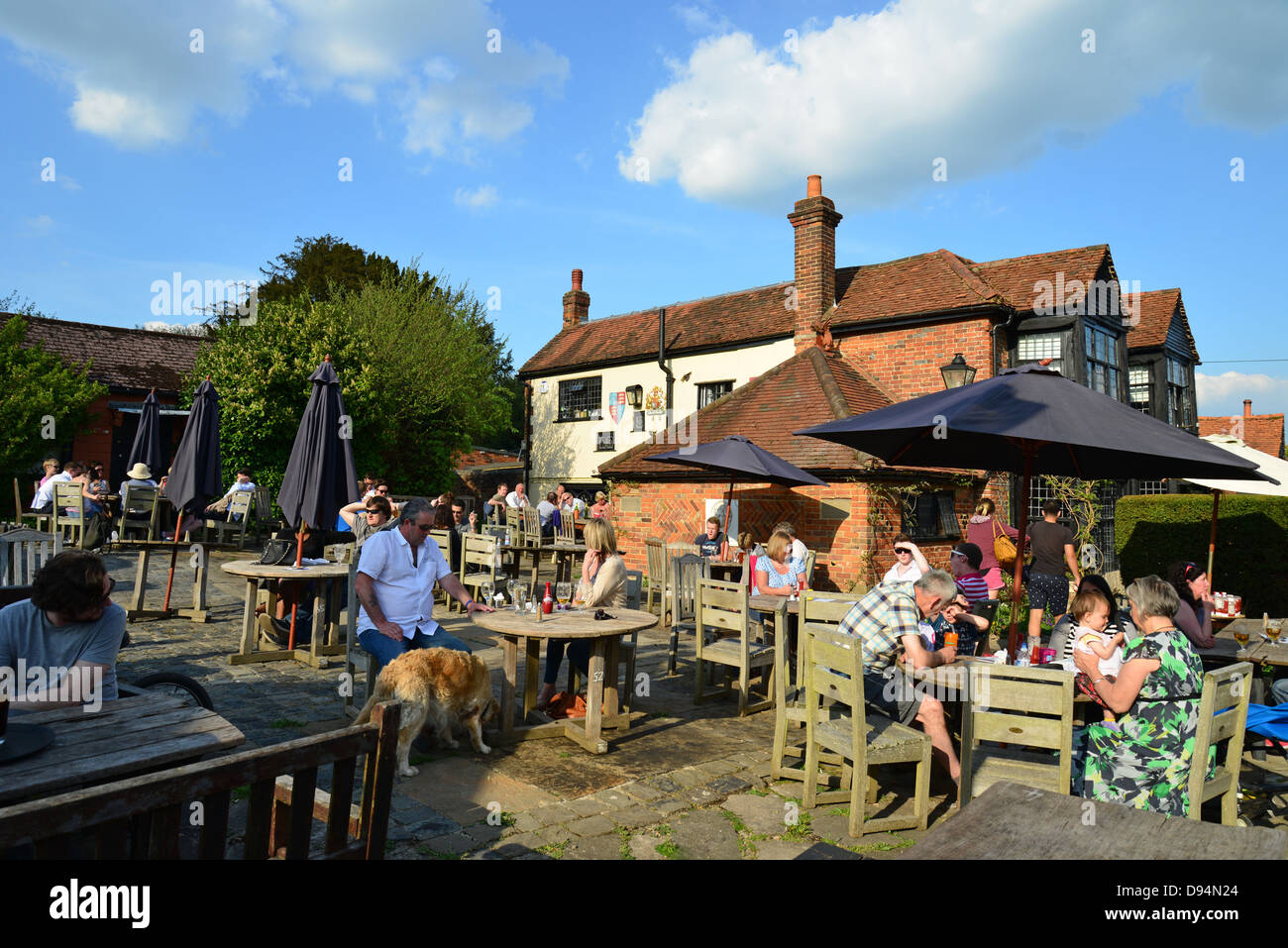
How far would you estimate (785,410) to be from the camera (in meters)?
15.6

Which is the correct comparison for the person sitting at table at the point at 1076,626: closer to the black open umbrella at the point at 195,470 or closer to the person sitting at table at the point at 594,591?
the person sitting at table at the point at 594,591

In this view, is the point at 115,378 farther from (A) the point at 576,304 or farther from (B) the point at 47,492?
(A) the point at 576,304

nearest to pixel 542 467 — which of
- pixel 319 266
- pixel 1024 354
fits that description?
pixel 319 266

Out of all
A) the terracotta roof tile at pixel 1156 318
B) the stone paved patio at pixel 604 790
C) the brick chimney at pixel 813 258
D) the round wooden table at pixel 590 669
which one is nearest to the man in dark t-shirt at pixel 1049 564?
the stone paved patio at pixel 604 790

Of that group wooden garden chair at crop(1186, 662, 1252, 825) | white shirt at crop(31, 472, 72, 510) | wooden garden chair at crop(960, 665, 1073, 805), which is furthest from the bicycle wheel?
white shirt at crop(31, 472, 72, 510)

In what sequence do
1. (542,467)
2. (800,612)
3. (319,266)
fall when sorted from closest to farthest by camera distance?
(800,612), (542,467), (319,266)

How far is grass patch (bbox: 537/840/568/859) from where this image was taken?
3865mm

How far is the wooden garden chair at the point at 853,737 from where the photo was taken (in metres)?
4.32

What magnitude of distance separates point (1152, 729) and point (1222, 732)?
0.42 meters

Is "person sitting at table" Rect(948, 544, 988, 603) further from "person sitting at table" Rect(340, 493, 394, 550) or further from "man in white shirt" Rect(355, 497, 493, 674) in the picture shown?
"person sitting at table" Rect(340, 493, 394, 550)
